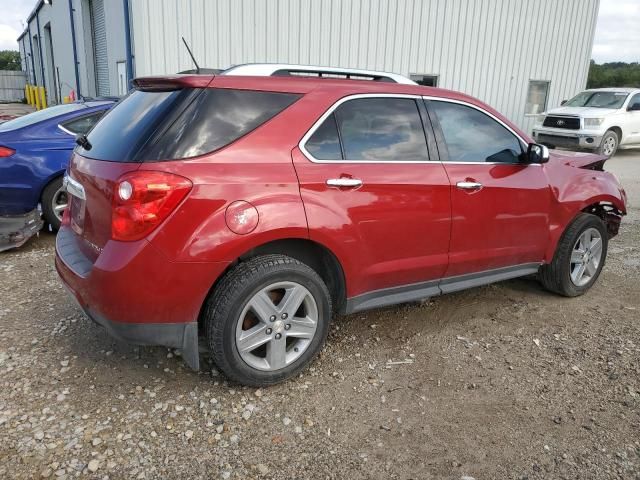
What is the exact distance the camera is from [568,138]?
1380 cm

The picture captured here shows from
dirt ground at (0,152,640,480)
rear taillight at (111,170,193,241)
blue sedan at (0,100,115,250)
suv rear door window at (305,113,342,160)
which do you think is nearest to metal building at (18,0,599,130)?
blue sedan at (0,100,115,250)

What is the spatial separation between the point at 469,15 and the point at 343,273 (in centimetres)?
1284

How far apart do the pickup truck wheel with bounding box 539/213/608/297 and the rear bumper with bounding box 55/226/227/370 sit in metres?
2.94

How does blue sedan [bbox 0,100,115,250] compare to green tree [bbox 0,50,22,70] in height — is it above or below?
below

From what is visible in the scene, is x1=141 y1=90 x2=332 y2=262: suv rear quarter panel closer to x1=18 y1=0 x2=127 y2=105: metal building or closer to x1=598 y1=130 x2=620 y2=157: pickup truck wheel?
x1=18 y1=0 x2=127 y2=105: metal building

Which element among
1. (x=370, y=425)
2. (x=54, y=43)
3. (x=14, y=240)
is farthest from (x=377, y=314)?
(x=54, y=43)

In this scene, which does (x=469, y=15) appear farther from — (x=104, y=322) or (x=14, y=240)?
(x=104, y=322)

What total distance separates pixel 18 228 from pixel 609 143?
546 inches

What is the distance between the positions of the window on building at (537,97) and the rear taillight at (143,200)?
1559 centimetres

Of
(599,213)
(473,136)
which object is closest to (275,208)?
(473,136)

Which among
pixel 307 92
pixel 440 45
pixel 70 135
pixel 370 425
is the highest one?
pixel 440 45

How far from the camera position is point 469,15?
13.9 metres

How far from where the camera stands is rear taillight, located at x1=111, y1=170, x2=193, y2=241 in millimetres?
2557

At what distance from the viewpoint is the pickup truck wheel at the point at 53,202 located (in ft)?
18.7
